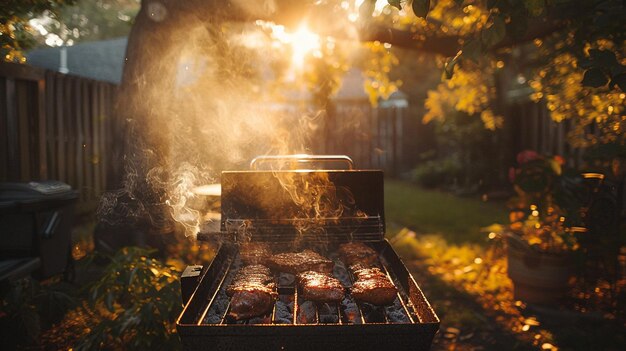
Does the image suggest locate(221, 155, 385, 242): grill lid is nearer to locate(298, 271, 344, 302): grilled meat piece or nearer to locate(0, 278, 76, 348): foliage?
locate(298, 271, 344, 302): grilled meat piece

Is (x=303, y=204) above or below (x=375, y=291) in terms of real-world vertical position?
above

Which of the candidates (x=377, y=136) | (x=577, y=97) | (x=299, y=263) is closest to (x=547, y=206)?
(x=577, y=97)

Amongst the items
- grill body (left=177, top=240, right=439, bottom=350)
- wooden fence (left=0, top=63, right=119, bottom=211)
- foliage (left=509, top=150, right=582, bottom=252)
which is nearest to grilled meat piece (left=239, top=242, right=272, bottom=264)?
grill body (left=177, top=240, right=439, bottom=350)

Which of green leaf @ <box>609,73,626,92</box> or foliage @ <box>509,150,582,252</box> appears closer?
green leaf @ <box>609,73,626,92</box>

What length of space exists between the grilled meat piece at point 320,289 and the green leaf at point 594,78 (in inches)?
86.8

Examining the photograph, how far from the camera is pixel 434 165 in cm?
1571

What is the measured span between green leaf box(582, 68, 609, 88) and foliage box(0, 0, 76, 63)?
4.55 metres

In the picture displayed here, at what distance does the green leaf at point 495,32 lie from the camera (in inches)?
120

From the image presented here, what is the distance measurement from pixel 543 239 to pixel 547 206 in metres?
0.47

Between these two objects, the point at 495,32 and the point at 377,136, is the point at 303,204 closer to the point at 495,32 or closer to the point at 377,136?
the point at 495,32

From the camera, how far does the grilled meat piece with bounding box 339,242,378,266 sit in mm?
3529

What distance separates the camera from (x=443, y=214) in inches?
420

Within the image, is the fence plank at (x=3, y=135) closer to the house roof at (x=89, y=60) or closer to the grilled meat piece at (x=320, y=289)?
the grilled meat piece at (x=320, y=289)

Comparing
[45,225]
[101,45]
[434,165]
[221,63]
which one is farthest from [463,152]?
[101,45]
